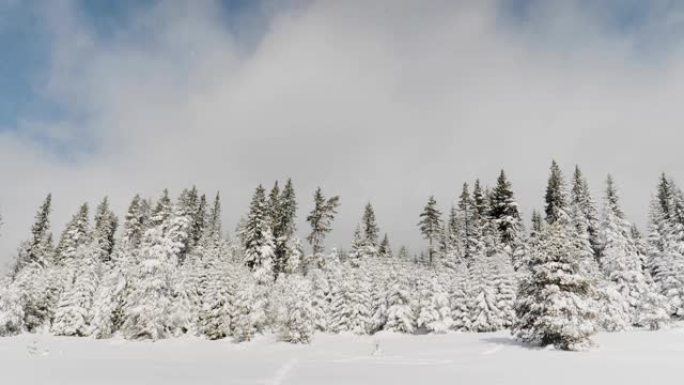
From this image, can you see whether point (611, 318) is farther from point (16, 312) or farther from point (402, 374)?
point (16, 312)

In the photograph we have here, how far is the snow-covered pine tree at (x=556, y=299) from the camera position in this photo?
2666cm

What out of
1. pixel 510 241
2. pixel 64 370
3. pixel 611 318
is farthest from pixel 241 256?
pixel 64 370

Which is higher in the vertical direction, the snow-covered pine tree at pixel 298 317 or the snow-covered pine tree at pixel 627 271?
the snow-covered pine tree at pixel 627 271

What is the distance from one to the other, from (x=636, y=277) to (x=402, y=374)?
37859 mm

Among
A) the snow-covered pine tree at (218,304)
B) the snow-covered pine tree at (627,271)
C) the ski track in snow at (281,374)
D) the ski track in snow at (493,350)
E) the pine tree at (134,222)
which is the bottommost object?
the ski track in snow at (281,374)

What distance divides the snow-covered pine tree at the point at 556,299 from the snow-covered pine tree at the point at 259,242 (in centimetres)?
2941

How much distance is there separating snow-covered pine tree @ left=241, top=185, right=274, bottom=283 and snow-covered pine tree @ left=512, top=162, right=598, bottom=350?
29.4 metres

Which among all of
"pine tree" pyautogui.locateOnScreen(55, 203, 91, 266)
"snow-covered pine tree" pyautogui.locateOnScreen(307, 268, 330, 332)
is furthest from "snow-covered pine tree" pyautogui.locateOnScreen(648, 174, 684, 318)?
"pine tree" pyautogui.locateOnScreen(55, 203, 91, 266)

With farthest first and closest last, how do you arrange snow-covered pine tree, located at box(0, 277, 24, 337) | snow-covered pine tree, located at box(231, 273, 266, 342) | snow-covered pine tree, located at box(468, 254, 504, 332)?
snow-covered pine tree, located at box(0, 277, 24, 337) < snow-covered pine tree, located at box(468, 254, 504, 332) < snow-covered pine tree, located at box(231, 273, 266, 342)

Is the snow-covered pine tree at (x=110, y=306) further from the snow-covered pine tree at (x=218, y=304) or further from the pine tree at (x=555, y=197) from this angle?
the pine tree at (x=555, y=197)

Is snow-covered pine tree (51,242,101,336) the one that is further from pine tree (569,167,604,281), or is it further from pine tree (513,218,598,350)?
pine tree (569,167,604,281)

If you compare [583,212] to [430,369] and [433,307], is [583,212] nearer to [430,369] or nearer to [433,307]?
[433,307]

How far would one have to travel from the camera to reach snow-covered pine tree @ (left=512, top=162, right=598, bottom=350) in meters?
26.7

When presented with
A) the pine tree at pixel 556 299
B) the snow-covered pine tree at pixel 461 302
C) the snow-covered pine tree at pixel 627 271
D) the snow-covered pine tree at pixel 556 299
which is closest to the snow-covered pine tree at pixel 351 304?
the snow-covered pine tree at pixel 461 302
